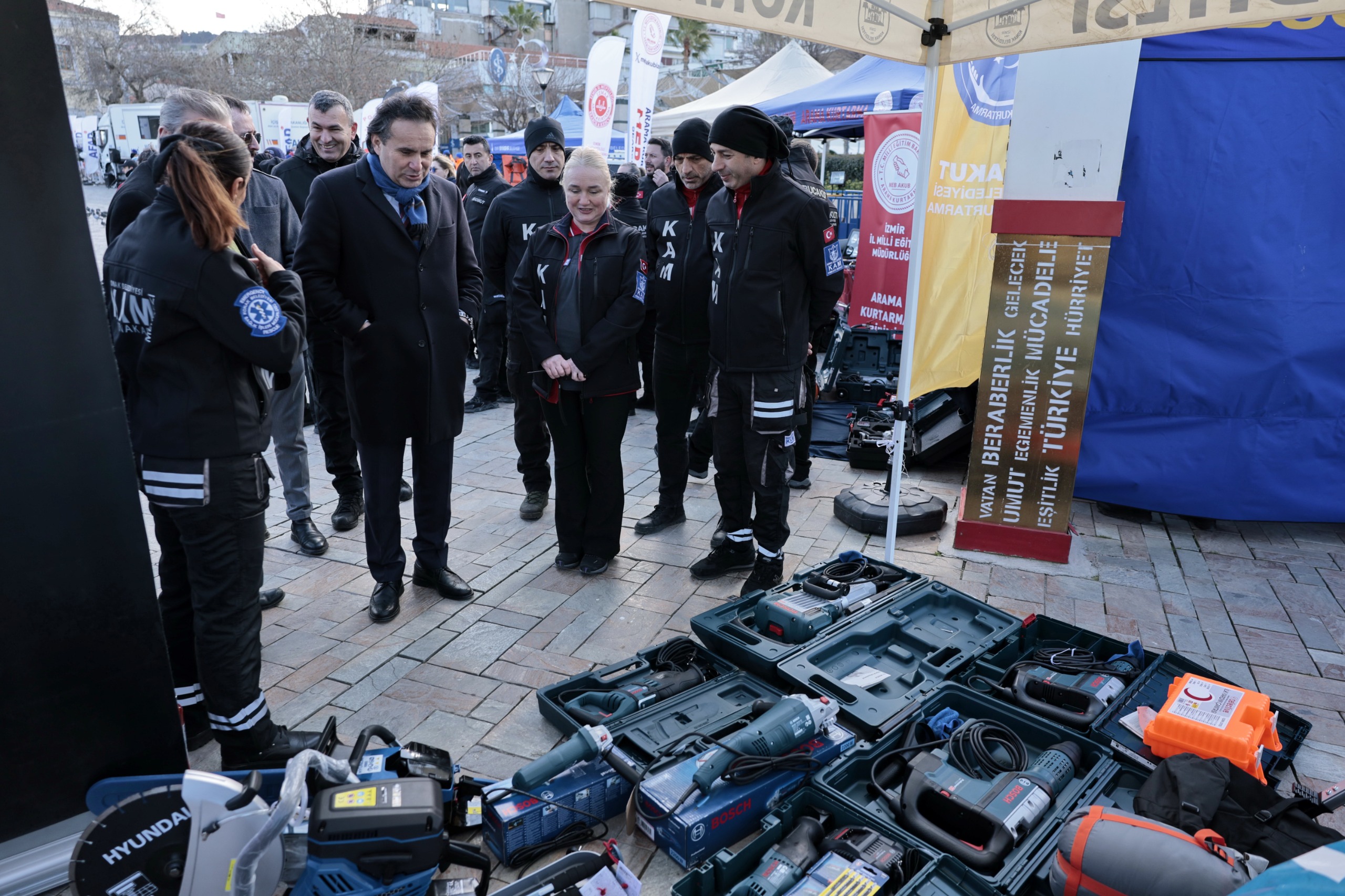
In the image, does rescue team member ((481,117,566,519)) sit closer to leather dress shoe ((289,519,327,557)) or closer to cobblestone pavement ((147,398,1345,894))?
cobblestone pavement ((147,398,1345,894))

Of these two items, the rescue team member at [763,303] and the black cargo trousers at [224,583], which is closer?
the black cargo trousers at [224,583]

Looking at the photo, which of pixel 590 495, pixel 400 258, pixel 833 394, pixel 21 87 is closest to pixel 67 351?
pixel 21 87

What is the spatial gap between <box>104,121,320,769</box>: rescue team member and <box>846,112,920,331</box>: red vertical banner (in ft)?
16.2

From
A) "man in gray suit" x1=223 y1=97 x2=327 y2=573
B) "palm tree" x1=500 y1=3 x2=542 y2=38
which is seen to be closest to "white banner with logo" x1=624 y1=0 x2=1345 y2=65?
"man in gray suit" x1=223 y1=97 x2=327 y2=573

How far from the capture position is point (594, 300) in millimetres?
3891

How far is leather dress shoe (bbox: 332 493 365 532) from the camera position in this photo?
475 cm

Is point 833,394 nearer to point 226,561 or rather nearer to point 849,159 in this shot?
point 226,561

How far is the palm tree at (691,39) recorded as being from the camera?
51.5 meters

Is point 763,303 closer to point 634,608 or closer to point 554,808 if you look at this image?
point 634,608

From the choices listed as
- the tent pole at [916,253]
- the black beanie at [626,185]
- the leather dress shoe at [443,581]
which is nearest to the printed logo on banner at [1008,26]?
A: the tent pole at [916,253]

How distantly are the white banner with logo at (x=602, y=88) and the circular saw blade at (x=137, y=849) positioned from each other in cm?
701

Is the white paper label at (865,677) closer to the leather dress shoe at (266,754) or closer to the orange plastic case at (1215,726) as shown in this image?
the orange plastic case at (1215,726)

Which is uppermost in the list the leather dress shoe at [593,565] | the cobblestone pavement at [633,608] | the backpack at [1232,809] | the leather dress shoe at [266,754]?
the backpack at [1232,809]

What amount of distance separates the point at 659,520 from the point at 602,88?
5.19m
